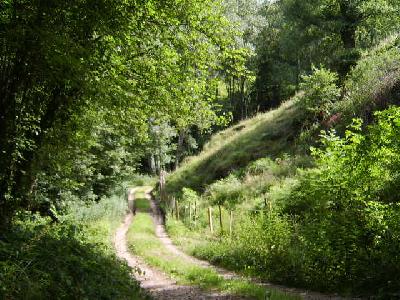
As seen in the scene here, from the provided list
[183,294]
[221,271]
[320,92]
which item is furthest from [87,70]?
[320,92]

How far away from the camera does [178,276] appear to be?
13.0 meters

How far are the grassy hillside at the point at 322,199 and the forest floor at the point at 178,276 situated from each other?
66 centimetres

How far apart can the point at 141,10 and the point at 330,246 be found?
24.0 ft

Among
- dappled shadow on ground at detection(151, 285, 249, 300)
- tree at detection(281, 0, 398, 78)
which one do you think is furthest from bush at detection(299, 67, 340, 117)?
dappled shadow on ground at detection(151, 285, 249, 300)

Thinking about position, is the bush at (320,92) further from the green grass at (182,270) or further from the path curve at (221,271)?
the green grass at (182,270)

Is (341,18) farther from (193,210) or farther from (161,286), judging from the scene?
(161,286)

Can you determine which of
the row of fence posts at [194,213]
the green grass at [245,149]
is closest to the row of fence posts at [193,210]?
the row of fence posts at [194,213]

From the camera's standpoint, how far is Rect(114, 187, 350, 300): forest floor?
33.7ft

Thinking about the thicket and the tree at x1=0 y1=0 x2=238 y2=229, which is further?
the tree at x1=0 y1=0 x2=238 y2=229

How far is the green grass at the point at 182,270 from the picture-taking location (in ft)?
33.8

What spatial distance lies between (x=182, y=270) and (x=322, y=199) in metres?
5.46

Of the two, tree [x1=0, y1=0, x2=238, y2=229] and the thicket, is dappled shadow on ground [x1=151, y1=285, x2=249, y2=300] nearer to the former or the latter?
the thicket

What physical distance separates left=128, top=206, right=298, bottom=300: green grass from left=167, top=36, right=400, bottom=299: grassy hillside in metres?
1.28

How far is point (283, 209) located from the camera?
15078 mm
